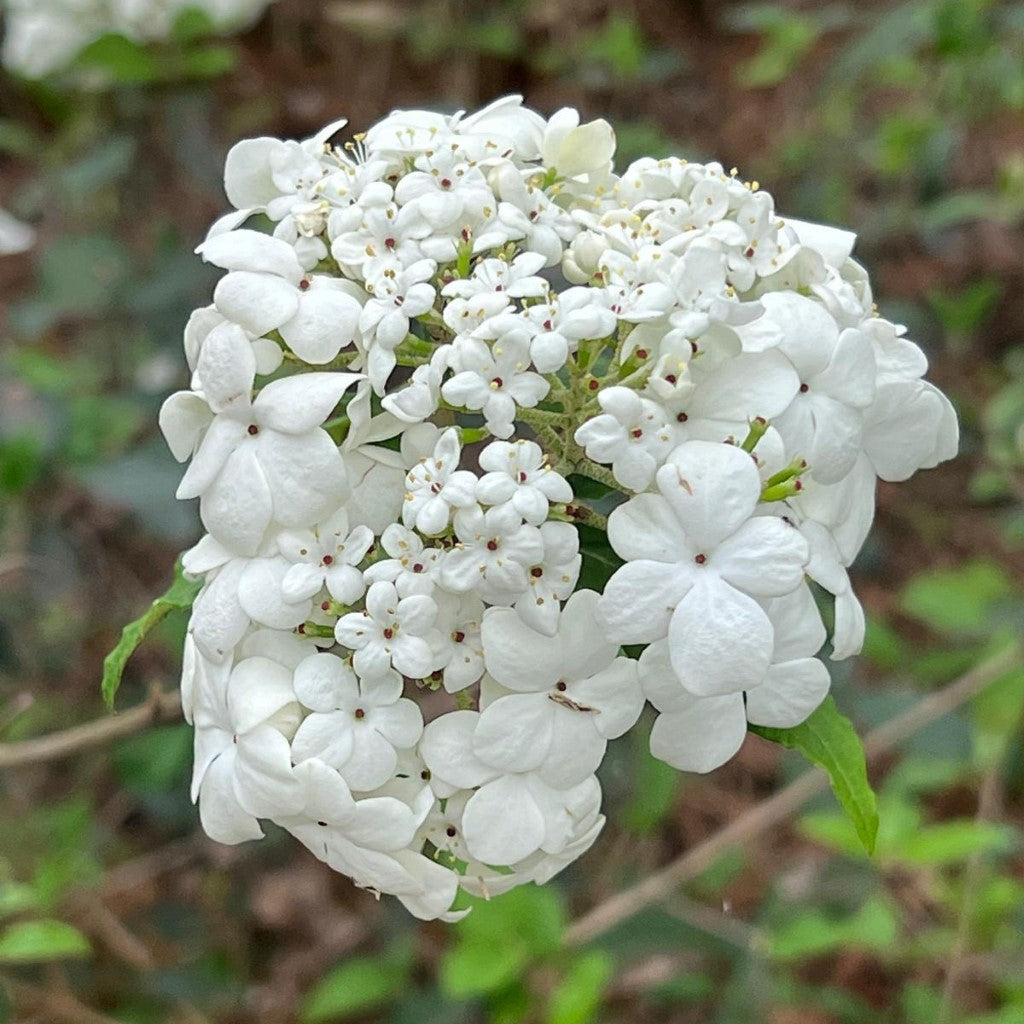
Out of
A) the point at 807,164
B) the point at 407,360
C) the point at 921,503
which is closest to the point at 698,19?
the point at 807,164

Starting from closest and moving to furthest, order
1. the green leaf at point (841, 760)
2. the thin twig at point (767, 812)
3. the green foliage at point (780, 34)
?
1. the green leaf at point (841, 760)
2. the thin twig at point (767, 812)
3. the green foliage at point (780, 34)

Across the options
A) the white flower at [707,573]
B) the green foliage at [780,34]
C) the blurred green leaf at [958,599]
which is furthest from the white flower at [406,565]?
the green foliage at [780,34]

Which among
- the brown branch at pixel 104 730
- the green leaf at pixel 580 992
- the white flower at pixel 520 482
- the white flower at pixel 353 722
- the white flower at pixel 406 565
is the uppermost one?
the white flower at pixel 520 482

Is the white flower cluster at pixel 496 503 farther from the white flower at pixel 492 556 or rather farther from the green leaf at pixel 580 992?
the green leaf at pixel 580 992

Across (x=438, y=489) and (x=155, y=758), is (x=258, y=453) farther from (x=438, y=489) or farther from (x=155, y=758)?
(x=155, y=758)

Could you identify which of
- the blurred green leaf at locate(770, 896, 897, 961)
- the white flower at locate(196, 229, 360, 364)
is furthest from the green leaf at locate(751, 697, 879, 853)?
the blurred green leaf at locate(770, 896, 897, 961)

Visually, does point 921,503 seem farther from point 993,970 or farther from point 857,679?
point 993,970
